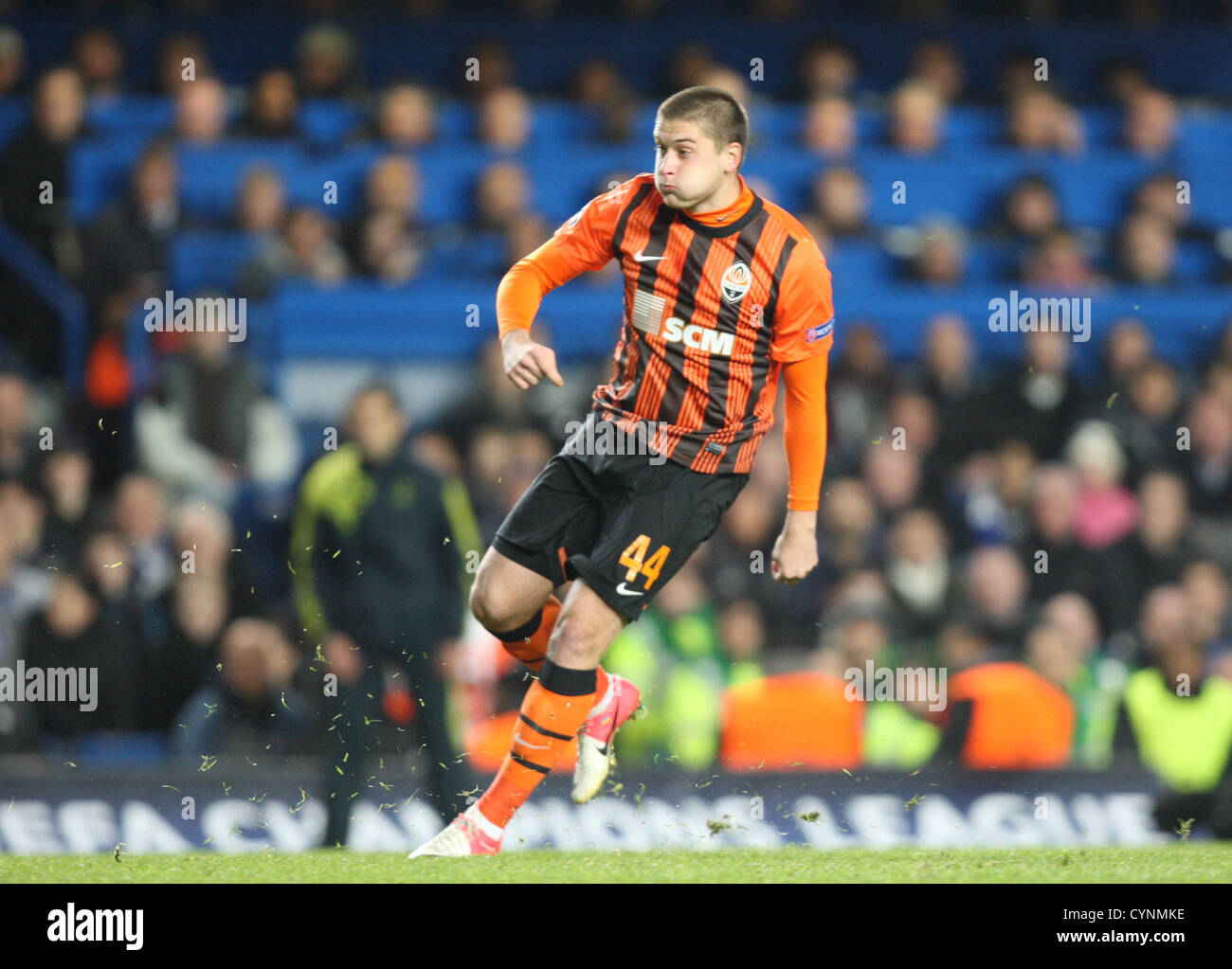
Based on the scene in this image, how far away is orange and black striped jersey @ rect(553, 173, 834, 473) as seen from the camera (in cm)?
505

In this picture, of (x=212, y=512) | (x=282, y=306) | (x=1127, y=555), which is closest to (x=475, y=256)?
(x=282, y=306)

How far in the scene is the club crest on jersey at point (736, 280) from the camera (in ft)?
16.6

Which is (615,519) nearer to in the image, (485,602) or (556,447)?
(485,602)

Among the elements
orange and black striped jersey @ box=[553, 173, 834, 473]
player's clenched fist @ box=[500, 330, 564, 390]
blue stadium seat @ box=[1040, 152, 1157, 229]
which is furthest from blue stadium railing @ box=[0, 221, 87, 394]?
blue stadium seat @ box=[1040, 152, 1157, 229]

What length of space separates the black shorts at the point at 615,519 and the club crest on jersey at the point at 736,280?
531 millimetres

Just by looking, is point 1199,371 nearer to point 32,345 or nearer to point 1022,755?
point 1022,755

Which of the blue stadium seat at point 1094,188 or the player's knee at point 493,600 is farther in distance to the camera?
the blue stadium seat at point 1094,188

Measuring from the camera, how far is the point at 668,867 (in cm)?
521

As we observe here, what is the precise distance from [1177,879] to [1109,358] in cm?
443

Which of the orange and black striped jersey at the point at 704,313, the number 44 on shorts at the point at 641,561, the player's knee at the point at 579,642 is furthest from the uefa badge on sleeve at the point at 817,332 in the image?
the player's knee at the point at 579,642

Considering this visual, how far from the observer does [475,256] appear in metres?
9.37

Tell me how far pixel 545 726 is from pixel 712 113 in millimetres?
1883

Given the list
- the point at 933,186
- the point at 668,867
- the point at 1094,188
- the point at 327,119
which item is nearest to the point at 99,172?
the point at 327,119

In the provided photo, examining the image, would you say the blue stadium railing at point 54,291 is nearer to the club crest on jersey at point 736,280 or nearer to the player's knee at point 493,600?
the player's knee at point 493,600
